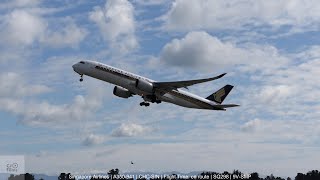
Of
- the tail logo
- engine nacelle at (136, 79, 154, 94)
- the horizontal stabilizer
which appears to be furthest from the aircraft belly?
the tail logo

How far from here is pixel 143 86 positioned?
324 feet

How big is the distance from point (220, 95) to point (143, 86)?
29.3 meters

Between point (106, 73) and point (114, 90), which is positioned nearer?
point (106, 73)

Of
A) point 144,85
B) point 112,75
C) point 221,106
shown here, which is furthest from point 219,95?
point 112,75

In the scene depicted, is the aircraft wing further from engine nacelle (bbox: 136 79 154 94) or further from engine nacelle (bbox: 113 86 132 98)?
engine nacelle (bbox: 113 86 132 98)

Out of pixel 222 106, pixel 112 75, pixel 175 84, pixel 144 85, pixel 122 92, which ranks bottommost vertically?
pixel 222 106

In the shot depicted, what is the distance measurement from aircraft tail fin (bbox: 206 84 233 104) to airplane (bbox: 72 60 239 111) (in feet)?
34.9

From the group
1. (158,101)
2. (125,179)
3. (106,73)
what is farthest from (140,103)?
(125,179)

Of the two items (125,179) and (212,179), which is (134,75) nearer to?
(125,179)

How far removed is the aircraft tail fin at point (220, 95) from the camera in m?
121

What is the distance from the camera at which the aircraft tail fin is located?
397 ft

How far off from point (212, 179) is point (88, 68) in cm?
4655

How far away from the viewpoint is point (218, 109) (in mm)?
111438

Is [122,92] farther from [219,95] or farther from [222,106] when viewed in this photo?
[219,95]
